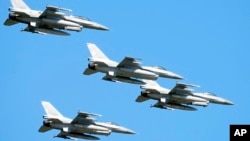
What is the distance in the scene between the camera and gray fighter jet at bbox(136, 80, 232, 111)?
11725cm

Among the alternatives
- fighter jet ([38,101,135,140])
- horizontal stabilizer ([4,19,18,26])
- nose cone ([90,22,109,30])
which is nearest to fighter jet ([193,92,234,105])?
fighter jet ([38,101,135,140])

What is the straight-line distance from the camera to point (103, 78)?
114562 mm

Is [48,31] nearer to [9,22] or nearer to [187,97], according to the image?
[9,22]

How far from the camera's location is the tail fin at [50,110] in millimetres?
116750

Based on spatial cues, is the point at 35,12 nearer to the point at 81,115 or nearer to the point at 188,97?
the point at 81,115

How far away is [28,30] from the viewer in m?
112

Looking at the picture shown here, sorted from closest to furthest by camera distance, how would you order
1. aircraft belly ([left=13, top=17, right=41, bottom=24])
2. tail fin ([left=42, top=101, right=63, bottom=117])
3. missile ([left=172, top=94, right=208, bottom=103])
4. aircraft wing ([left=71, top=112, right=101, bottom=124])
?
1. aircraft belly ([left=13, top=17, right=41, bottom=24])
2. aircraft wing ([left=71, top=112, right=101, bottom=124])
3. tail fin ([left=42, top=101, right=63, bottom=117])
4. missile ([left=172, top=94, right=208, bottom=103])

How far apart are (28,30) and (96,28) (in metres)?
7.95

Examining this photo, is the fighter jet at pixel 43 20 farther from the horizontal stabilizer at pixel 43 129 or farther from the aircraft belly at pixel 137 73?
the horizontal stabilizer at pixel 43 129

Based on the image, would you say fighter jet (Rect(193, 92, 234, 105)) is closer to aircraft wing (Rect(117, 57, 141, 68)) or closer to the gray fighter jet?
the gray fighter jet

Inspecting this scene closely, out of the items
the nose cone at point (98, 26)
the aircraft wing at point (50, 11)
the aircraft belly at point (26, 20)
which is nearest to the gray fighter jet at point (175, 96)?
the nose cone at point (98, 26)

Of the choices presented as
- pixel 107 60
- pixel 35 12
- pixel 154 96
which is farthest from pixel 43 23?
pixel 154 96

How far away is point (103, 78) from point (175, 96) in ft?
30.7

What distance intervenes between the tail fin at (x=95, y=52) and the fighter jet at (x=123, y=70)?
0.84 meters
